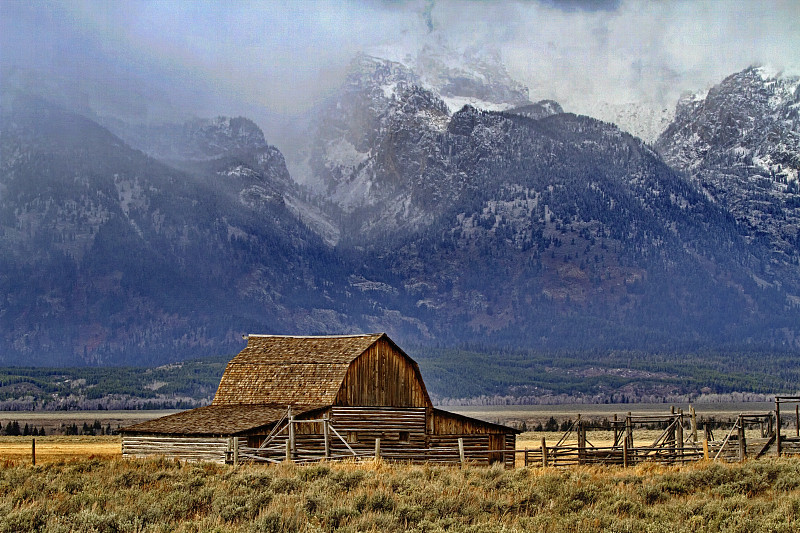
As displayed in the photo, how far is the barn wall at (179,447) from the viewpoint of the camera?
3572 cm

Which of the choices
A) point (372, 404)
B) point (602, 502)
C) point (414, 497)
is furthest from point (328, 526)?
point (372, 404)

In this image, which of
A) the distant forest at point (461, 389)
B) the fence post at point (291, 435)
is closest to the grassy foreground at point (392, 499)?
the fence post at point (291, 435)

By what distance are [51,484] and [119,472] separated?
2.47m

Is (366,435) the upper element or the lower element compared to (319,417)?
lower

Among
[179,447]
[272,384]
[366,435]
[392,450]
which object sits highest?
[272,384]

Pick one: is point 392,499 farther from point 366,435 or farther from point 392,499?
point 366,435

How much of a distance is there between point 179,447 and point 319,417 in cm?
522

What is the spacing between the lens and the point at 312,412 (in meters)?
37.9

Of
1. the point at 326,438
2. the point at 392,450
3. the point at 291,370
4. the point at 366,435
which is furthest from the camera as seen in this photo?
the point at 291,370

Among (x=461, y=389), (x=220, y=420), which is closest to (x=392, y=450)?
(x=220, y=420)

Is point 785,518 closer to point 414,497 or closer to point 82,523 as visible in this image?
point 414,497

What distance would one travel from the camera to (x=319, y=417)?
3847 centimetres

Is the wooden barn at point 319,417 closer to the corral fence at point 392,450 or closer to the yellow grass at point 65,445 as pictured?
the corral fence at point 392,450

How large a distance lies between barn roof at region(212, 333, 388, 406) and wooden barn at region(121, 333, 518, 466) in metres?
0.05
